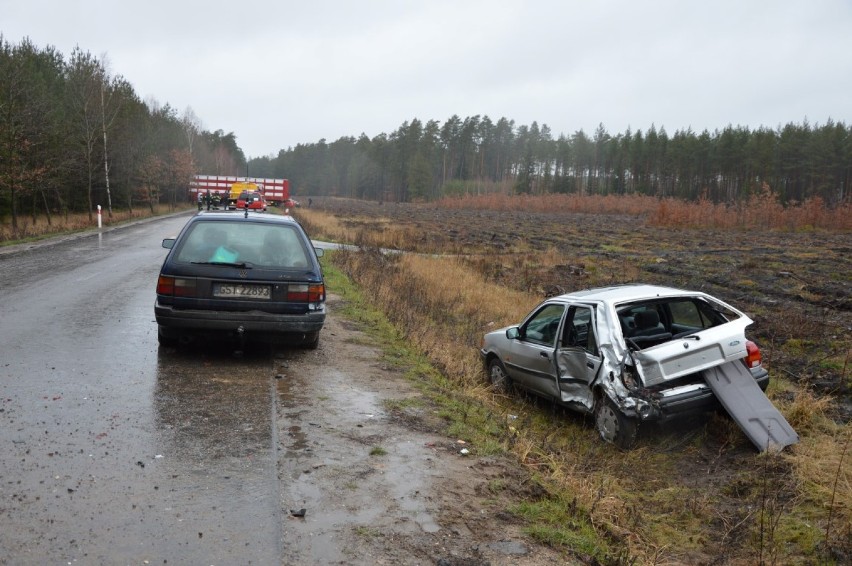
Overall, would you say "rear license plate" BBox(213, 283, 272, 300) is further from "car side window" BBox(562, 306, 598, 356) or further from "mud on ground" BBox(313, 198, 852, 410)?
"mud on ground" BBox(313, 198, 852, 410)

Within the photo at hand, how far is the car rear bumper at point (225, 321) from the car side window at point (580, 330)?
296 centimetres

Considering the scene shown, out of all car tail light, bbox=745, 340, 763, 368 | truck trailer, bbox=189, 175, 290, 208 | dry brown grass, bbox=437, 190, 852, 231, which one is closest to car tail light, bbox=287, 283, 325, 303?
car tail light, bbox=745, 340, 763, 368

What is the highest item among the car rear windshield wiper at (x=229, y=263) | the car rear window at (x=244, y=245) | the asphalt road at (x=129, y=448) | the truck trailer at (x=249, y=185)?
the truck trailer at (x=249, y=185)

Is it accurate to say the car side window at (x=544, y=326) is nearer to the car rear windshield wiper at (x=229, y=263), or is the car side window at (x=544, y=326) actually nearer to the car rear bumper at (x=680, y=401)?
the car rear bumper at (x=680, y=401)

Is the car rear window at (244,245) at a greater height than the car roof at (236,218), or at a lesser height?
lesser

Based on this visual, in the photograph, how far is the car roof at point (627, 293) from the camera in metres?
7.41

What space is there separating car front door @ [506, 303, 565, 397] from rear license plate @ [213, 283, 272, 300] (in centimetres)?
305

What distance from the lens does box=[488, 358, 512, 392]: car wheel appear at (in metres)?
8.89

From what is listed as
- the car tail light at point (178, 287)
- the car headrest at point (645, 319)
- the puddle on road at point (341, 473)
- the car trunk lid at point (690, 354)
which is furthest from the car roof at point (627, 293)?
the car tail light at point (178, 287)

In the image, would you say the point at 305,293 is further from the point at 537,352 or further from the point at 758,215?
the point at 758,215

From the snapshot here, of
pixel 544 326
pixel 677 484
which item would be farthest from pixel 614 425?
pixel 544 326

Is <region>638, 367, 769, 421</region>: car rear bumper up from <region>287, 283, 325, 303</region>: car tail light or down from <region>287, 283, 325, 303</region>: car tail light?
down

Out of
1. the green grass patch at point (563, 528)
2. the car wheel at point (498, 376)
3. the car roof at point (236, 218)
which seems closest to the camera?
the green grass patch at point (563, 528)

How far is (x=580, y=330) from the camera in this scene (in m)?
8.02
